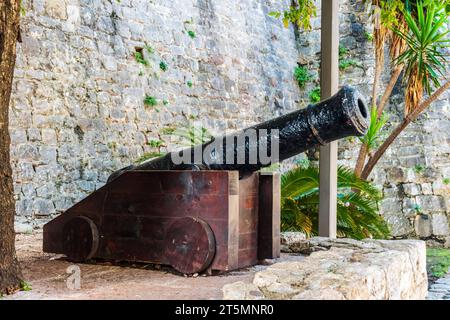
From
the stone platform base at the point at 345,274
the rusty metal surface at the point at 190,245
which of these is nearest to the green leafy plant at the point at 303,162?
the stone platform base at the point at 345,274

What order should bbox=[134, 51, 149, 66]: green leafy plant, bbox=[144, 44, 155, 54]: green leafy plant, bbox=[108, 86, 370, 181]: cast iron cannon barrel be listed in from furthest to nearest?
1. bbox=[144, 44, 155, 54]: green leafy plant
2. bbox=[134, 51, 149, 66]: green leafy plant
3. bbox=[108, 86, 370, 181]: cast iron cannon barrel

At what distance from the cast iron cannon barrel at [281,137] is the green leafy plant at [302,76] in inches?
346

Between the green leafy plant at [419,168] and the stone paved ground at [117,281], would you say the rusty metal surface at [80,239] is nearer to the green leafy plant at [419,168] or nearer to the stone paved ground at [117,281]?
the stone paved ground at [117,281]

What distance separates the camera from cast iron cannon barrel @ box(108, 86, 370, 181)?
402 cm

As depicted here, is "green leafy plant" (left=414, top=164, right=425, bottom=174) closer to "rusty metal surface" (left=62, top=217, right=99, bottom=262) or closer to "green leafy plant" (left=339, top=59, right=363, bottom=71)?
"green leafy plant" (left=339, top=59, right=363, bottom=71)

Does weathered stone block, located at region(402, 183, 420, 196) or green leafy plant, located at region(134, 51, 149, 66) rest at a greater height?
green leafy plant, located at region(134, 51, 149, 66)

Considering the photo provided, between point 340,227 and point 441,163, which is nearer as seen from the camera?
point 340,227

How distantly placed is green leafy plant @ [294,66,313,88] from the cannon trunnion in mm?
8614

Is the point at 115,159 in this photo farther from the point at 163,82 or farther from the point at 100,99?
the point at 163,82

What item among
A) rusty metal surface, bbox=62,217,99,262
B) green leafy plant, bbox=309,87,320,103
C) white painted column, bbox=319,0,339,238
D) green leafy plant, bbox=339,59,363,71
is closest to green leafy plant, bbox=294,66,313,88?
green leafy plant, bbox=309,87,320,103

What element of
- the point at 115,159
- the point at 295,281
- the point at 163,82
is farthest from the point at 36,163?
the point at 295,281

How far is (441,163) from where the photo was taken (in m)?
11.5

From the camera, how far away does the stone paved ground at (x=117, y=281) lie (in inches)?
136

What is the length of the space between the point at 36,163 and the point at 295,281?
168 inches
